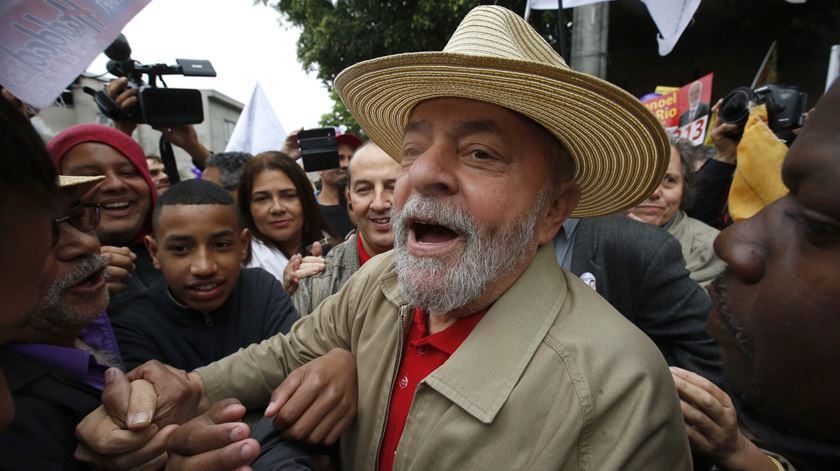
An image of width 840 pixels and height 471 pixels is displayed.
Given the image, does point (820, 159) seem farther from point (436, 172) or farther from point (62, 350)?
point (62, 350)

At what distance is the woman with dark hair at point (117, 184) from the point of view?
251cm

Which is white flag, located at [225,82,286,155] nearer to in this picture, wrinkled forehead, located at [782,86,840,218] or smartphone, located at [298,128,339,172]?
smartphone, located at [298,128,339,172]

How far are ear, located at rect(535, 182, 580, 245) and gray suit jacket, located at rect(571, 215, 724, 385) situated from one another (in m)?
0.66

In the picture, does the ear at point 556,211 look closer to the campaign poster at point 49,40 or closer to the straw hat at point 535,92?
the straw hat at point 535,92

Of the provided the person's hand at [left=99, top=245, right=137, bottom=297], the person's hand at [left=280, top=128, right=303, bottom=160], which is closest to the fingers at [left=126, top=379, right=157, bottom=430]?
the person's hand at [left=99, top=245, right=137, bottom=297]

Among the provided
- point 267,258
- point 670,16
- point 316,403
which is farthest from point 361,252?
point 670,16

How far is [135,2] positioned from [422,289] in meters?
1.46

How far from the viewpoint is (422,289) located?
1480 mm

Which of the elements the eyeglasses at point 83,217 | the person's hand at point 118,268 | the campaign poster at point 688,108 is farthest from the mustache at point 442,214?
the campaign poster at point 688,108

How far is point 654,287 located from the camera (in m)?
2.20

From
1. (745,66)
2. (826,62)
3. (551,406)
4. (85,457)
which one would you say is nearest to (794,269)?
(551,406)

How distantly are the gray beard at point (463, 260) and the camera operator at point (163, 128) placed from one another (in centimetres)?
282

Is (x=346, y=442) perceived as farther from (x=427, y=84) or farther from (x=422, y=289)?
(x=427, y=84)

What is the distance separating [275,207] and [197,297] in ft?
4.66
